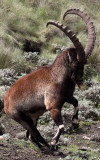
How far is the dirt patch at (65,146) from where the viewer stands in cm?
636

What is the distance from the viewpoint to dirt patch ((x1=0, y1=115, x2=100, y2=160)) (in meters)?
6.36

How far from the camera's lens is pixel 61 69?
6828 millimetres

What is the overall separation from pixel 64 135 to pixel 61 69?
7.37ft

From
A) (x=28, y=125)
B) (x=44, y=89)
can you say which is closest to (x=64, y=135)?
(x=28, y=125)

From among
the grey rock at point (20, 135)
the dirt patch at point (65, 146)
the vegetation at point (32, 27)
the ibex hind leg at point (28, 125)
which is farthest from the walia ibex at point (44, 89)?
the vegetation at point (32, 27)

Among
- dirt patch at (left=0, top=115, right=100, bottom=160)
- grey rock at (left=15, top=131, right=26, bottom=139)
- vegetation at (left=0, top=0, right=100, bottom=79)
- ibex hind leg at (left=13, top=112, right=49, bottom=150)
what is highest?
vegetation at (left=0, top=0, right=100, bottom=79)

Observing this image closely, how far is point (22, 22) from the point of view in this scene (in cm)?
1836

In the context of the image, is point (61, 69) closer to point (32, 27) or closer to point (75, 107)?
point (75, 107)

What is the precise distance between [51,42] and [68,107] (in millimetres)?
7695

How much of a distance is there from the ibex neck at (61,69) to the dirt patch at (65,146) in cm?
130

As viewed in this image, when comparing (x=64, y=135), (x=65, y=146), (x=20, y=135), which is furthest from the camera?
(x=64, y=135)

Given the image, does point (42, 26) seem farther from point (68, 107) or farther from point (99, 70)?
point (68, 107)

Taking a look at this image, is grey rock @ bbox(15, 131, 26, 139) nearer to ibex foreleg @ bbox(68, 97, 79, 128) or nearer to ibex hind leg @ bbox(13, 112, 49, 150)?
ibex hind leg @ bbox(13, 112, 49, 150)

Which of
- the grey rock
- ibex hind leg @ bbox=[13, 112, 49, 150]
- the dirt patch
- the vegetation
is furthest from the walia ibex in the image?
the vegetation
